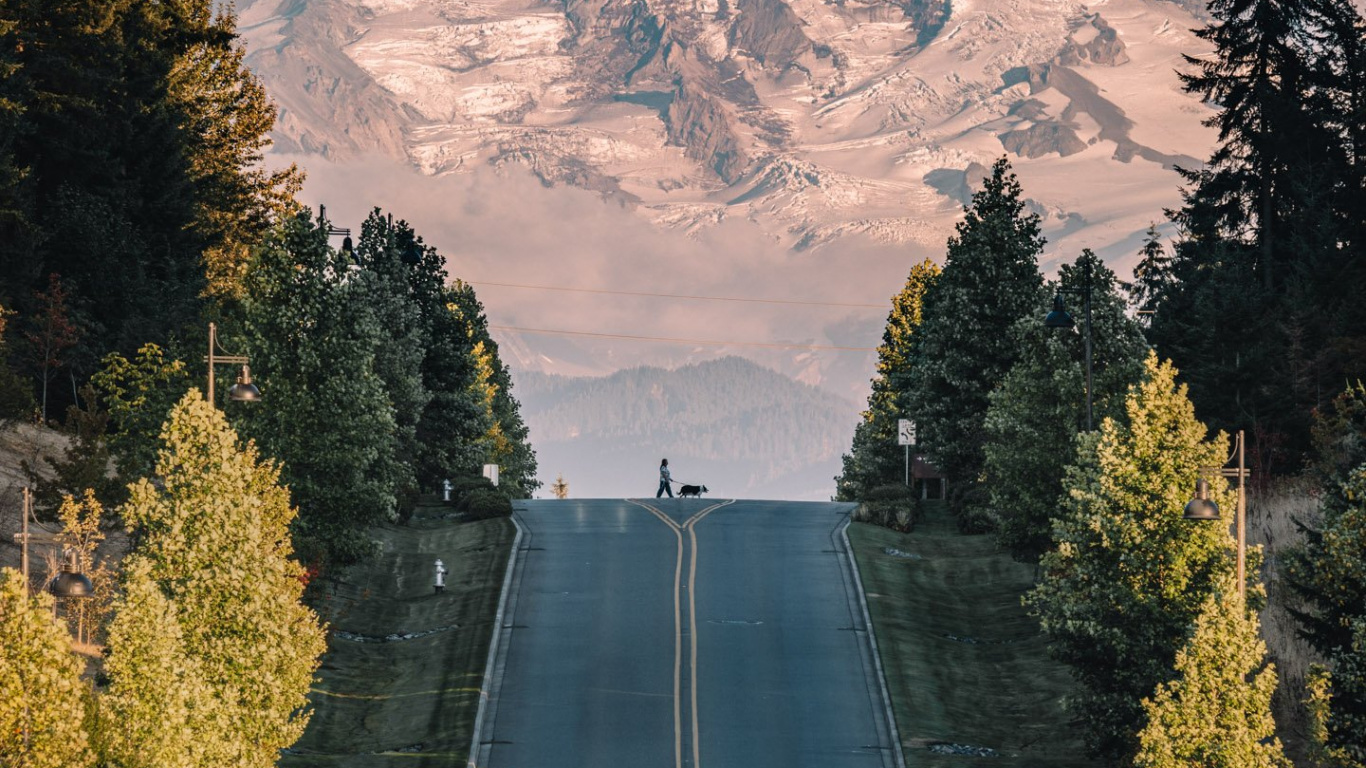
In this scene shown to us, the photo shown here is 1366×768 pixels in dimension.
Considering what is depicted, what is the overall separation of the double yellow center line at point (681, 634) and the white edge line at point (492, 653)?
505 cm

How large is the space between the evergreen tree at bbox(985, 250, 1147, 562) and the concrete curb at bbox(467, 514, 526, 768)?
1621cm

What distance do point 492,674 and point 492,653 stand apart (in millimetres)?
1703

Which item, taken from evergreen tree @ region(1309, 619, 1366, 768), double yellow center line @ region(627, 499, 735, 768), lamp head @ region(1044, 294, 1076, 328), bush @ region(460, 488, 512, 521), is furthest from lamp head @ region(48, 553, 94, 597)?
bush @ region(460, 488, 512, 521)

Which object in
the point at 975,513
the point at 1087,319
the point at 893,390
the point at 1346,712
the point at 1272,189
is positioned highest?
the point at 1272,189

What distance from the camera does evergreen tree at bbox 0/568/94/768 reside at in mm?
29281

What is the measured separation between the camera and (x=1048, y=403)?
56656 millimetres

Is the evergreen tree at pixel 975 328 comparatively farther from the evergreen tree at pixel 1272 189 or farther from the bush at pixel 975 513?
the evergreen tree at pixel 1272 189

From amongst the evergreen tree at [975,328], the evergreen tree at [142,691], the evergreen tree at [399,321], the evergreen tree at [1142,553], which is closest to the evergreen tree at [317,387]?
the evergreen tree at [399,321]

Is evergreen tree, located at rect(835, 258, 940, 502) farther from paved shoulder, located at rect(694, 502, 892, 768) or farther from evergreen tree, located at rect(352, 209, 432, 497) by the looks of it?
paved shoulder, located at rect(694, 502, 892, 768)

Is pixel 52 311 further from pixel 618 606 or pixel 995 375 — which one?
pixel 995 375

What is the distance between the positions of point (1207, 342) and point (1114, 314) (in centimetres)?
1482

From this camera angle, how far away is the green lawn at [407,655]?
45656 millimetres

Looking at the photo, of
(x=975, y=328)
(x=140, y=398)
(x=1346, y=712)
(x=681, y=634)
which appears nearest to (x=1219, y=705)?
(x=1346, y=712)

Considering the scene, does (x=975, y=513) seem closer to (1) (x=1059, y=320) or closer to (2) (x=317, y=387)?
(1) (x=1059, y=320)
